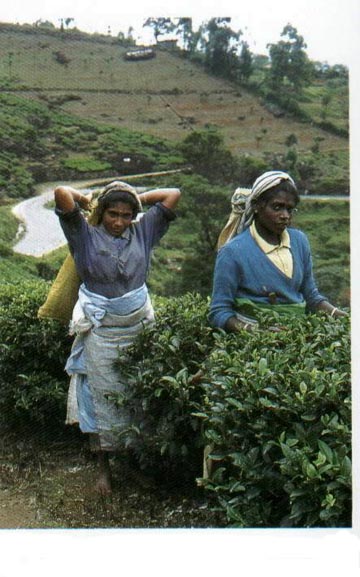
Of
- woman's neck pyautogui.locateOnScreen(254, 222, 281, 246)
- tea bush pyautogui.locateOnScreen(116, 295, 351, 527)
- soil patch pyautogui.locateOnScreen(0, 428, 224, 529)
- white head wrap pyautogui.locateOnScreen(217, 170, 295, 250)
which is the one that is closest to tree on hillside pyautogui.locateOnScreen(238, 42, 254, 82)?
white head wrap pyautogui.locateOnScreen(217, 170, 295, 250)

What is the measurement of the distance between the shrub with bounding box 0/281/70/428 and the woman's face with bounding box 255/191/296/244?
1363 millimetres

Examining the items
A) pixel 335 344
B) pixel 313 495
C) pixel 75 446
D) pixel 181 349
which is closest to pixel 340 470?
pixel 313 495

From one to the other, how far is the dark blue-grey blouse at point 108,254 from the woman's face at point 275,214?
21.8 inches

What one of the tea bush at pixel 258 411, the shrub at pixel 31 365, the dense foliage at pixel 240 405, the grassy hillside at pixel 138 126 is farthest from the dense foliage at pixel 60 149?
the tea bush at pixel 258 411

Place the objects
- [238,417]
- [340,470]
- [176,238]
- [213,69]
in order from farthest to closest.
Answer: [176,238] → [213,69] → [238,417] → [340,470]

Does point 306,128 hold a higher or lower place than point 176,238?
higher

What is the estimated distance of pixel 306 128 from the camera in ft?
16.0

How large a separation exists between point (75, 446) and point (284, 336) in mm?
1645

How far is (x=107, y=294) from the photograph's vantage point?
428 centimetres

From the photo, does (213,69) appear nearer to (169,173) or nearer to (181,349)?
(169,173)

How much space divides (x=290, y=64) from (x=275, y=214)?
927 mm

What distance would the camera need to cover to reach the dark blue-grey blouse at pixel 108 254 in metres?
4.19

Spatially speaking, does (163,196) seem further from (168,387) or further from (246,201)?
(168,387)

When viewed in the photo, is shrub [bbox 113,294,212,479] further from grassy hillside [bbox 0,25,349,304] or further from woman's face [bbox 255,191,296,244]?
grassy hillside [bbox 0,25,349,304]
